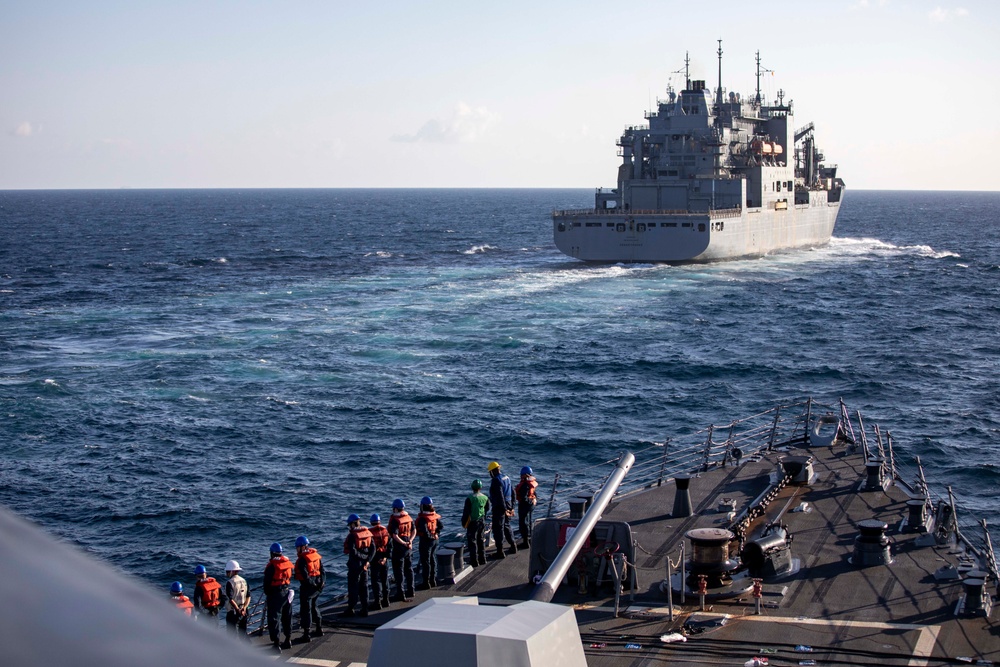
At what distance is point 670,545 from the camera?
16.2 m

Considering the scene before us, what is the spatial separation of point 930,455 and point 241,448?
20.6 meters

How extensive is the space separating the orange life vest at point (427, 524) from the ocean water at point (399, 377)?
992 centimetres

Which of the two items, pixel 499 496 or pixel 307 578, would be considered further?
pixel 499 496

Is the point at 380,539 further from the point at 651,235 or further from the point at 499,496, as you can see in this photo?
the point at 651,235

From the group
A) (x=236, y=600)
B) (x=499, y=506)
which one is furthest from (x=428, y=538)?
(x=236, y=600)

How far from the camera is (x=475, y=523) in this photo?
15281 mm

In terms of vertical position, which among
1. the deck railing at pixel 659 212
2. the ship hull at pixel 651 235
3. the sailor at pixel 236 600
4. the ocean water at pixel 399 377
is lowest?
the ocean water at pixel 399 377

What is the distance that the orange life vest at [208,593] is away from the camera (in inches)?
495

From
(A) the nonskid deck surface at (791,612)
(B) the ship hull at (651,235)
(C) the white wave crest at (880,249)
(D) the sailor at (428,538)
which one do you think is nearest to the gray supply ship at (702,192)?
(B) the ship hull at (651,235)

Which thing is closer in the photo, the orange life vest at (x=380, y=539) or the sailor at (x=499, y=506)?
the orange life vest at (x=380, y=539)

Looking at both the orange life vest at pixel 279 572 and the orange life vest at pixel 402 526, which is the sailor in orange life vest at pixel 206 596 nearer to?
the orange life vest at pixel 279 572

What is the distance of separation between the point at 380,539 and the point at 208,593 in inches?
92.8

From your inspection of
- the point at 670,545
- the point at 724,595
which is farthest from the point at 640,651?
the point at 670,545

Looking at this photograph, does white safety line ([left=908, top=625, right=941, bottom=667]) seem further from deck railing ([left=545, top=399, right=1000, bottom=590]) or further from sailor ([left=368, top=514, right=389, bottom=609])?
sailor ([left=368, top=514, right=389, bottom=609])
